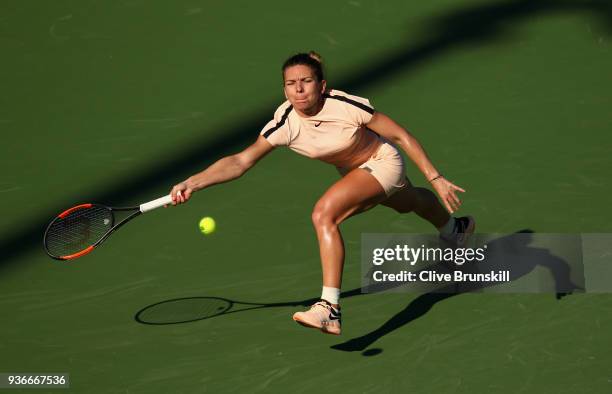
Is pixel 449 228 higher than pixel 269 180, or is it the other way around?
pixel 269 180

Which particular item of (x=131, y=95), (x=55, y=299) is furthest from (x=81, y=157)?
(x=55, y=299)

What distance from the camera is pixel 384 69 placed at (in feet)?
37.3

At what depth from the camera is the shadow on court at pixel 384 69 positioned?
9.52 metres

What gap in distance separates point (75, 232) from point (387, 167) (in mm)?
2010

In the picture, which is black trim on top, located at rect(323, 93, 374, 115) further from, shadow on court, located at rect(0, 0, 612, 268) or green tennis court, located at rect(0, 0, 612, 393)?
shadow on court, located at rect(0, 0, 612, 268)

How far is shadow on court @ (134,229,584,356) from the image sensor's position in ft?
26.2

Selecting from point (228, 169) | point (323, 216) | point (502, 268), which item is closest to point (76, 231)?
point (228, 169)

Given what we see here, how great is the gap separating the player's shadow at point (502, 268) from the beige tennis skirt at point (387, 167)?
802mm

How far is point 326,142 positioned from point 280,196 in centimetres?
191

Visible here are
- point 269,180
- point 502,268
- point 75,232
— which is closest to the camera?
point 75,232

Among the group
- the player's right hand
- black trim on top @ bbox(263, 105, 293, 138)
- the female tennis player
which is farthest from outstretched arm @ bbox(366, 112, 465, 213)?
the player's right hand

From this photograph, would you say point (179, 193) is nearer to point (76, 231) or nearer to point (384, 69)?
point (76, 231)

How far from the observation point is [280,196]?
963 centimetres

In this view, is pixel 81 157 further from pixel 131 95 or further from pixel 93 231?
pixel 93 231
